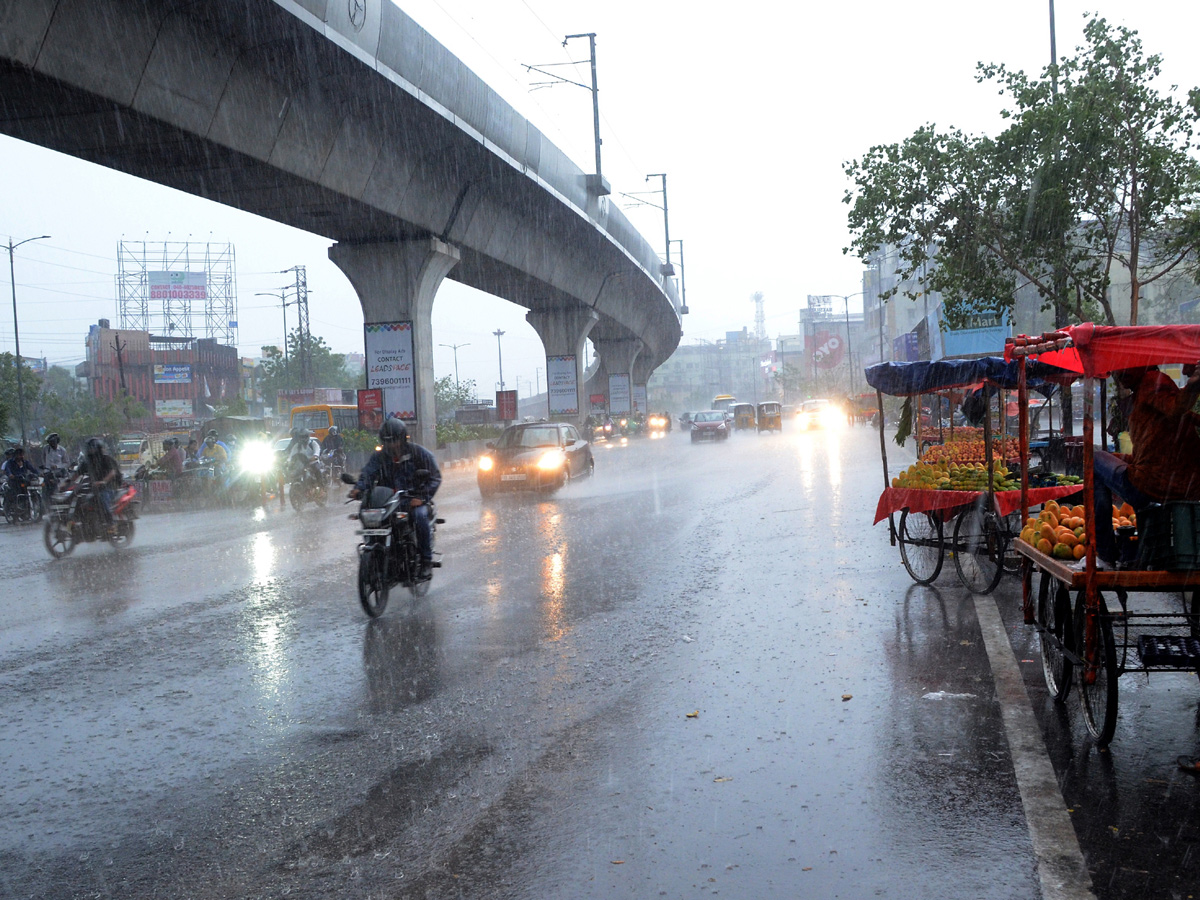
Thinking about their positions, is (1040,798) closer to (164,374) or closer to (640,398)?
(640,398)

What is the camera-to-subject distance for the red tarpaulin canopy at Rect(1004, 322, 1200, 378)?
4.50 m

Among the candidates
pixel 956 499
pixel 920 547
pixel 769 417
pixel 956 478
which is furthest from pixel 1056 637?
pixel 769 417

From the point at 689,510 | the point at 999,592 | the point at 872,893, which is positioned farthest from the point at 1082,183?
the point at 872,893

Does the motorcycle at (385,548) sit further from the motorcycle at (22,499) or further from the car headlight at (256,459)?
the motorcycle at (22,499)

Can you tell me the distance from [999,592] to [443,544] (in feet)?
23.5

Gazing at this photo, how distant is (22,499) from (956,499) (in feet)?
61.6

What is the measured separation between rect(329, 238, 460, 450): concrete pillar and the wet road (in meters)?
17.3

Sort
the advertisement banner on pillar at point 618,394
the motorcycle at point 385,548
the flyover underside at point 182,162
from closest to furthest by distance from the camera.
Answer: the motorcycle at point 385,548 → the flyover underside at point 182,162 → the advertisement banner on pillar at point 618,394

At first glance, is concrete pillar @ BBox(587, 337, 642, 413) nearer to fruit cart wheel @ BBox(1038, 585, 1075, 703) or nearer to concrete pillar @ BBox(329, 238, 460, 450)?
concrete pillar @ BBox(329, 238, 460, 450)

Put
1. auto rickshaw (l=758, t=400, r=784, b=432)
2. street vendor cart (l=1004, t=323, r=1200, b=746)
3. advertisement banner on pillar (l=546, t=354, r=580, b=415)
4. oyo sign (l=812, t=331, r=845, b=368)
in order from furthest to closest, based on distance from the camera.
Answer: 1. oyo sign (l=812, t=331, r=845, b=368)
2. auto rickshaw (l=758, t=400, r=784, b=432)
3. advertisement banner on pillar (l=546, t=354, r=580, b=415)
4. street vendor cart (l=1004, t=323, r=1200, b=746)

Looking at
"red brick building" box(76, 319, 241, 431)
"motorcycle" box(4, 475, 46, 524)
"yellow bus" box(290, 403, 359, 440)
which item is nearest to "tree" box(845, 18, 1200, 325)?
"motorcycle" box(4, 475, 46, 524)

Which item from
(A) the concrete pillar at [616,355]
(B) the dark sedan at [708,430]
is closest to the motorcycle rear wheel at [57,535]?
(B) the dark sedan at [708,430]

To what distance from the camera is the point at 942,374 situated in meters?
9.54

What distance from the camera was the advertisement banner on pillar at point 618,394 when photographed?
212ft
